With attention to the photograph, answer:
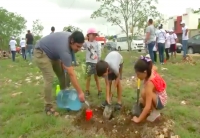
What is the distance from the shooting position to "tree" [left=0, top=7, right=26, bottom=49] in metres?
38.4

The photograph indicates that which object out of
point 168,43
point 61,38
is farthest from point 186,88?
point 168,43

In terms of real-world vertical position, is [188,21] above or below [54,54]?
above

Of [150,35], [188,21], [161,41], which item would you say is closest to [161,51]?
[161,41]

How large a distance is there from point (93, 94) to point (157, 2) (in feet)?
26.3

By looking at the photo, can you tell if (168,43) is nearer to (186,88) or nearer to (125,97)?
(186,88)

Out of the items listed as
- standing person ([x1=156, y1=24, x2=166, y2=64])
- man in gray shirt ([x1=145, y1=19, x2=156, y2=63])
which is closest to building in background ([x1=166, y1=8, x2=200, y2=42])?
standing person ([x1=156, y1=24, x2=166, y2=64])

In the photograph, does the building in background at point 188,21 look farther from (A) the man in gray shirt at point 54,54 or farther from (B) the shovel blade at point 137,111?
(A) the man in gray shirt at point 54,54

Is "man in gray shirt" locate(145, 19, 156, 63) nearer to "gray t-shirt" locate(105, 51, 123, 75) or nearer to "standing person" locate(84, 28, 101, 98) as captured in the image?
"standing person" locate(84, 28, 101, 98)

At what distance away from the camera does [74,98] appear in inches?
168

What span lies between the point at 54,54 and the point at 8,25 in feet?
130

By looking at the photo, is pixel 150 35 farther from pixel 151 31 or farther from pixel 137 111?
pixel 137 111

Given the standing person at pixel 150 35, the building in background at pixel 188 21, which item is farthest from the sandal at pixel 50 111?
the building in background at pixel 188 21

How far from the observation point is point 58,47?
12.1 ft

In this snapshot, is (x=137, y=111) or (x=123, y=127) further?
(x=137, y=111)
